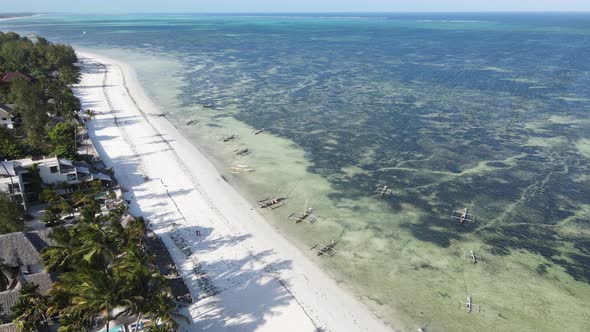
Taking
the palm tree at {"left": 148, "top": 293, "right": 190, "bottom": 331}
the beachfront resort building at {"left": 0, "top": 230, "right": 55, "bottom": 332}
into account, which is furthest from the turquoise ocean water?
the beachfront resort building at {"left": 0, "top": 230, "right": 55, "bottom": 332}

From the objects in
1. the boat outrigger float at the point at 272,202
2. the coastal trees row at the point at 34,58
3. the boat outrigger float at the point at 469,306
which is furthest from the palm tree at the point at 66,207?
the coastal trees row at the point at 34,58

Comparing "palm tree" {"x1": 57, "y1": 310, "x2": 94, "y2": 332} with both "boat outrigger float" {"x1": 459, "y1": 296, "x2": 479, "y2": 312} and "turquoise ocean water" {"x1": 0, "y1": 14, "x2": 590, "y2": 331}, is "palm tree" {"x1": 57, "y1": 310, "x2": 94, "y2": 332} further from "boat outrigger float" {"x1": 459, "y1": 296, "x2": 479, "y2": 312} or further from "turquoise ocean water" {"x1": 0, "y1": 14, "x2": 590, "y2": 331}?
"boat outrigger float" {"x1": 459, "y1": 296, "x2": 479, "y2": 312}

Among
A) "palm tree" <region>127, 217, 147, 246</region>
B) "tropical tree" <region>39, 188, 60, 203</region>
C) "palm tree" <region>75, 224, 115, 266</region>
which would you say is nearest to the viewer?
"palm tree" <region>75, 224, 115, 266</region>

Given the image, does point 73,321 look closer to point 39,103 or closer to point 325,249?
point 325,249

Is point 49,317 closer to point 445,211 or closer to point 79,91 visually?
point 445,211

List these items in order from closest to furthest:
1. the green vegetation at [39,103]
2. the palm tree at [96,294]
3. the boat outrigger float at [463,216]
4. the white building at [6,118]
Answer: the palm tree at [96,294] → the boat outrigger float at [463,216] → the green vegetation at [39,103] → the white building at [6,118]

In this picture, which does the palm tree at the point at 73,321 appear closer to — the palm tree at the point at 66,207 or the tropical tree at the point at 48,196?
the palm tree at the point at 66,207

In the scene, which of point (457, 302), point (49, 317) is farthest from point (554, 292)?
point (49, 317)
